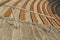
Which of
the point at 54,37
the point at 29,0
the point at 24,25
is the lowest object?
the point at 54,37

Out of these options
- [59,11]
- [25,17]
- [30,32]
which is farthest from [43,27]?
[59,11]

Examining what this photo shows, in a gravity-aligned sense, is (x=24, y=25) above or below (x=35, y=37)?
above

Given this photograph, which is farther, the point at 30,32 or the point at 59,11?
the point at 59,11

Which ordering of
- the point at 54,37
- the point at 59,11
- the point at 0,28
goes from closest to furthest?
the point at 0,28 < the point at 54,37 < the point at 59,11

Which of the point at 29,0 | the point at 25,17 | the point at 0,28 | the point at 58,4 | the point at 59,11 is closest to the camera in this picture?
the point at 0,28

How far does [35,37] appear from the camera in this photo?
445 cm

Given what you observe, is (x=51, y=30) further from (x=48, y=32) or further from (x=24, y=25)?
(x=24, y=25)

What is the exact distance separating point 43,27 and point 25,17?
1024mm

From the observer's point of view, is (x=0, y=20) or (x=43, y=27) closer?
(x=0, y=20)

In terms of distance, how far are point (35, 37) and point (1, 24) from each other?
107 centimetres

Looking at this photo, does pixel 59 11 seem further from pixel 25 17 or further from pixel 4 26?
pixel 4 26

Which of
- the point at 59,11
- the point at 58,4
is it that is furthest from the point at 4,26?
the point at 58,4

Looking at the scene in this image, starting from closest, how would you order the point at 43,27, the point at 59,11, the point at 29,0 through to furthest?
1. the point at 43,27
2. the point at 29,0
3. the point at 59,11

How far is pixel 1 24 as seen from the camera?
4.59m
